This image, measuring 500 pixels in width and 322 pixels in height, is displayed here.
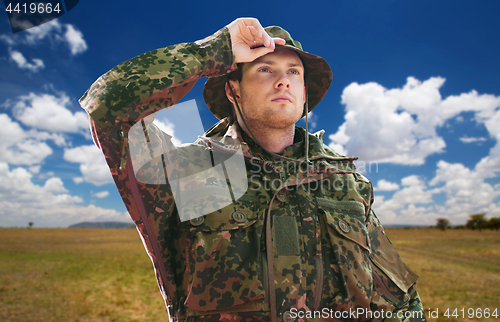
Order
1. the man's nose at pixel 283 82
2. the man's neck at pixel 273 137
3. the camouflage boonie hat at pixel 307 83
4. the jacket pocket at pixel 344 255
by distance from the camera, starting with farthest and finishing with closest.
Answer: the camouflage boonie hat at pixel 307 83 < the man's neck at pixel 273 137 < the man's nose at pixel 283 82 < the jacket pocket at pixel 344 255

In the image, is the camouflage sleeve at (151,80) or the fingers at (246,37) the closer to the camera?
the camouflage sleeve at (151,80)

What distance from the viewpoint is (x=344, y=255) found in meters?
2.84

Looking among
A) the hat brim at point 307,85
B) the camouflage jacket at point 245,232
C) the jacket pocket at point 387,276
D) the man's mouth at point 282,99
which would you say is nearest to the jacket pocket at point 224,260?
the camouflage jacket at point 245,232

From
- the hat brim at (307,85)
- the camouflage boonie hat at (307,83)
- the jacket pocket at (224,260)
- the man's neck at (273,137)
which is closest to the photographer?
the jacket pocket at (224,260)

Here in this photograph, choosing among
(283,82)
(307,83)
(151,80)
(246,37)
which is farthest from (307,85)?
(151,80)

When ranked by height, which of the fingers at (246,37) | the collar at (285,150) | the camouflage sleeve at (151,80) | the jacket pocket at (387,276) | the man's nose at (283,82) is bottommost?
the jacket pocket at (387,276)

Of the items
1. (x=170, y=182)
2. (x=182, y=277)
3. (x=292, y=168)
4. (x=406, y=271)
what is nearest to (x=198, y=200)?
(x=170, y=182)

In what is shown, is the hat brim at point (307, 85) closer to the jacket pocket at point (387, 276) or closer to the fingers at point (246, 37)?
the fingers at point (246, 37)

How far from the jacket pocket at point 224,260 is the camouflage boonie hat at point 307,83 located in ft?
6.42

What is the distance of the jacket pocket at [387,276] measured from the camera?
3080mm

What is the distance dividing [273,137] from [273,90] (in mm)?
584

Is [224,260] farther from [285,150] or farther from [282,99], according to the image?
[282,99]

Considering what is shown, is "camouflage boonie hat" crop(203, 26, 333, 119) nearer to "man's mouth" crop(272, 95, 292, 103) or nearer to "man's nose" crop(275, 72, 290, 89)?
"man's nose" crop(275, 72, 290, 89)

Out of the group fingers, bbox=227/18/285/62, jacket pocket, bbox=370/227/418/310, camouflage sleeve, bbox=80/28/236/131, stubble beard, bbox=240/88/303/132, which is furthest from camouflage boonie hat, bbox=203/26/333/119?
jacket pocket, bbox=370/227/418/310
